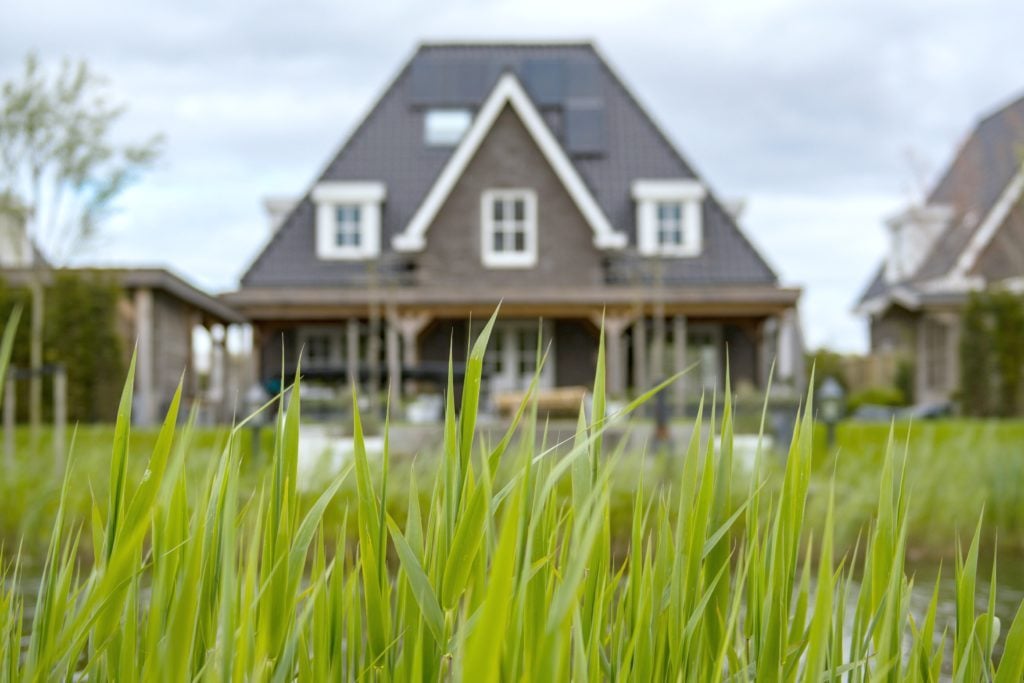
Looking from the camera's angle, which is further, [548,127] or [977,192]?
[977,192]

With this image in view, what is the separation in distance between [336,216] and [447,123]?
9.62 ft

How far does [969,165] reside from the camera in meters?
26.9

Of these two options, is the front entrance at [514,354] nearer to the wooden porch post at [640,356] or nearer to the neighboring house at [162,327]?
the wooden porch post at [640,356]

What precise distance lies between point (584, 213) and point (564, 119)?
2699 millimetres

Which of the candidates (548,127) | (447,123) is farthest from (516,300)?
(447,123)

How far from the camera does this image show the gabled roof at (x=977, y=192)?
23859mm

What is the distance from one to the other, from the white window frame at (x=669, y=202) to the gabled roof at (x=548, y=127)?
257mm

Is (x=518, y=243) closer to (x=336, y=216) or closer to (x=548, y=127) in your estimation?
(x=548, y=127)

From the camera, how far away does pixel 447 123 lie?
23344 millimetres

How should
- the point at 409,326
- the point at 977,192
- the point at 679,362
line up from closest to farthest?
the point at 409,326
the point at 679,362
the point at 977,192

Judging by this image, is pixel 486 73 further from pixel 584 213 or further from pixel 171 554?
pixel 171 554

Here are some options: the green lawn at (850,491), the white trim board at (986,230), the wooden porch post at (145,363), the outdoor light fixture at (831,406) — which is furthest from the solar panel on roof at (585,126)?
the green lawn at (850,491)

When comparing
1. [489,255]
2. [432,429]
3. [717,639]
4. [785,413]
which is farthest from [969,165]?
[717,639]

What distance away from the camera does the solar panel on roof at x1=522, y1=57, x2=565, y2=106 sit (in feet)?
75.7
